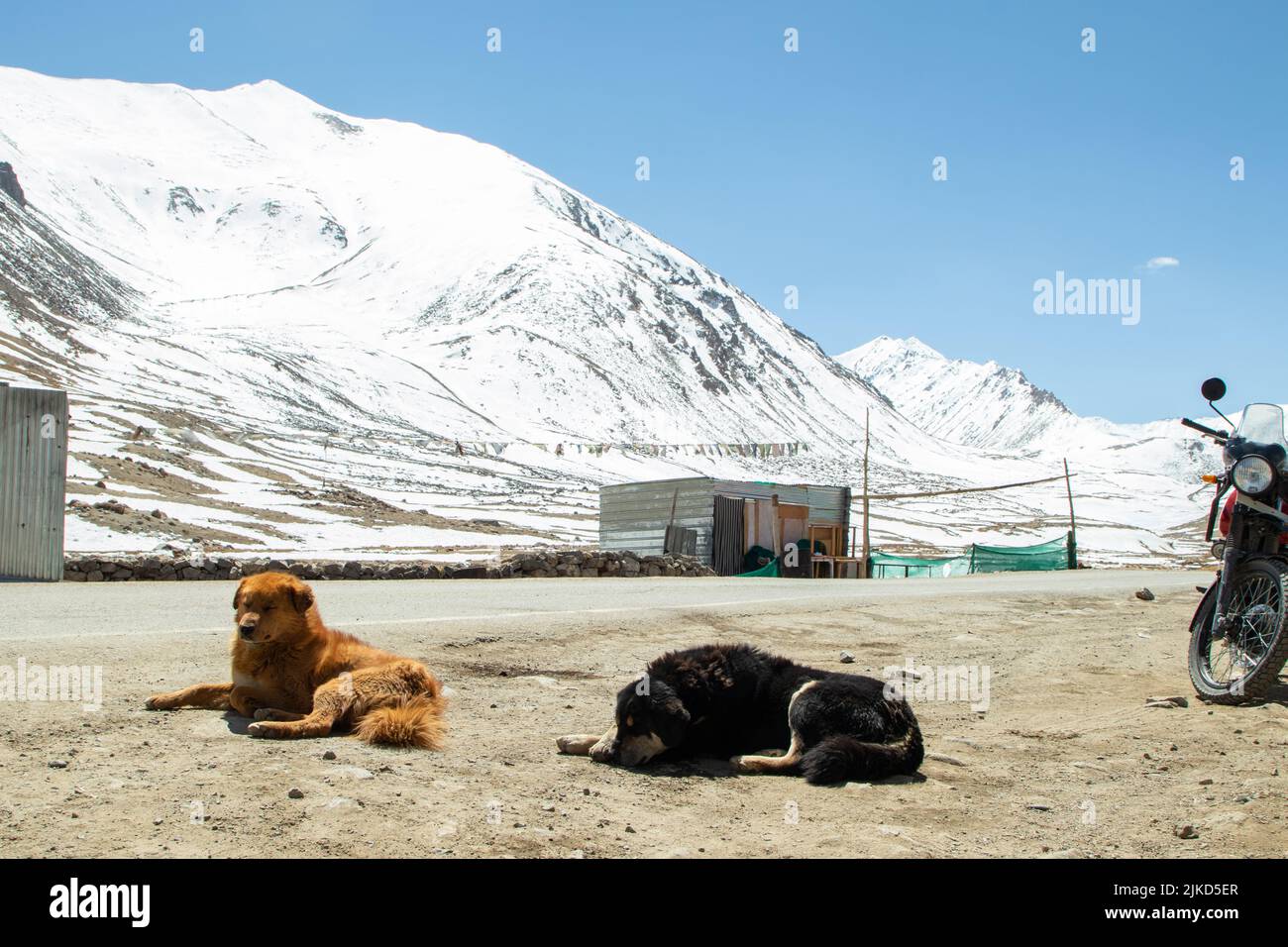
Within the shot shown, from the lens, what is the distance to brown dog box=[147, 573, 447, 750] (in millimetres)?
5566

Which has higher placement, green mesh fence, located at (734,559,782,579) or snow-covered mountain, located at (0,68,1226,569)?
snow-covered mountain, located at (0,68,1226,569)

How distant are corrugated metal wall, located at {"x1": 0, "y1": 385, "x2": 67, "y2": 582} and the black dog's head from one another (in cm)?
1456

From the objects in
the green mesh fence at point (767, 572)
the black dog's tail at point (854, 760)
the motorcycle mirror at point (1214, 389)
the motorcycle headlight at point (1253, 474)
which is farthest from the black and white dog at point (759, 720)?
the green mesh fence at point (767, 572)

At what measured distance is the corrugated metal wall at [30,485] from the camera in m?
16.9

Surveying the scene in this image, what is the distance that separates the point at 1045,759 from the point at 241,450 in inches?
2782

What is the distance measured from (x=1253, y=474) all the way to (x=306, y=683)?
21.2ft

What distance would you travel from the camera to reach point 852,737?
5.66 m

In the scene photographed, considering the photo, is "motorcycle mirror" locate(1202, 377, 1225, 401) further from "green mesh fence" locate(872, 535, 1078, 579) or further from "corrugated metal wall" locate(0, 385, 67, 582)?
"green mesh fence" locate(872, 535, 1078, 579)

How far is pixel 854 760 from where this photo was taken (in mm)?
Answer: 5469

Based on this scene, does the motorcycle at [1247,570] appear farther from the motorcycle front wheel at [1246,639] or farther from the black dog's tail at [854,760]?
the black dog's tail at [854,760]

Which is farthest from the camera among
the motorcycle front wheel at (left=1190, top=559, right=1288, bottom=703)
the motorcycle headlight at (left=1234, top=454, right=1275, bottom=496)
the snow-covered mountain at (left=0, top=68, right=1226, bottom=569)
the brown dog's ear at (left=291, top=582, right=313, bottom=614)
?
the snow-covered mountain at (left=0, top=68, right=1226, bottom=569)

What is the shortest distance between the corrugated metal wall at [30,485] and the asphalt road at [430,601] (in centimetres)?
135

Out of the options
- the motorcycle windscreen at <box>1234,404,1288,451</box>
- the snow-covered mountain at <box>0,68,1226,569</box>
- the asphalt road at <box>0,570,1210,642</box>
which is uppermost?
the snow-covered mountain at <box>0,68,1226,569</box>

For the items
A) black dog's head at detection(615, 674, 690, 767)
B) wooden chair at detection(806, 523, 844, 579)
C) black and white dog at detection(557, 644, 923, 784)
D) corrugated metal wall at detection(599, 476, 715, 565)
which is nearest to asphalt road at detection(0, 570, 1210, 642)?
black and white dog at detection(557, 644, 923, 784)
